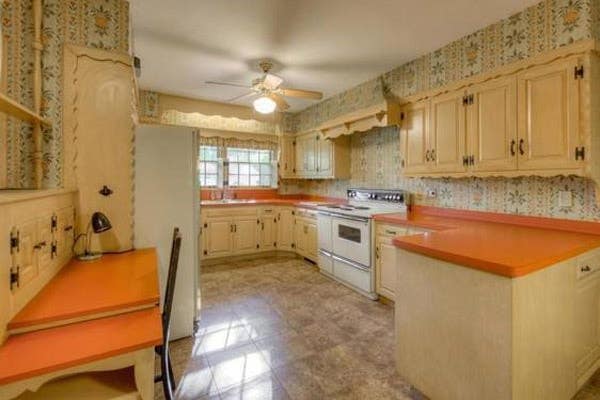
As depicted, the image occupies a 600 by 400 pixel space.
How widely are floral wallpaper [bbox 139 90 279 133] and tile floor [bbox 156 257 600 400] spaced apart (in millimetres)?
2645

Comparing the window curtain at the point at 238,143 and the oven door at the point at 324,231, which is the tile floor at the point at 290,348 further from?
the window curtain at the point at 238,143

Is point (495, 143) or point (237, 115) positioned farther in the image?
point (237, 115)

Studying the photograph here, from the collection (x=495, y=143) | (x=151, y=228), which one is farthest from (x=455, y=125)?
(x=151, y=228)

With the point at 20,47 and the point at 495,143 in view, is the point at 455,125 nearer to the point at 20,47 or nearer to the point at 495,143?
the point at 495,143

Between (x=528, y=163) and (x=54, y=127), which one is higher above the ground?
(x=54, y=127)

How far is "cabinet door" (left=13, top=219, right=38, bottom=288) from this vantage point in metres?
1.13

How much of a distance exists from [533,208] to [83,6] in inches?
142

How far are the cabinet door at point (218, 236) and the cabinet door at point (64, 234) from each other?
102 inches

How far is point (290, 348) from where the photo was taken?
88.7 inches

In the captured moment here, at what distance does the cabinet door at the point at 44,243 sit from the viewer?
1317 millimetres

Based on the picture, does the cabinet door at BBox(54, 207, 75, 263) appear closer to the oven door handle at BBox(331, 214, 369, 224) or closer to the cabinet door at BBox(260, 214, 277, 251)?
the oven door handle at BBox(331, 214, 369, 224)

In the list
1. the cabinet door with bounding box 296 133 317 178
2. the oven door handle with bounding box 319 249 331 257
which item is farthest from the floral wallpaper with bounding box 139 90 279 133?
the oven door handle with bounding box 319 249 331 257

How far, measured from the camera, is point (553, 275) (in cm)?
147

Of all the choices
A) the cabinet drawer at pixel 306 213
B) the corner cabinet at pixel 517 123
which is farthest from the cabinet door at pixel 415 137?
the cabinet drawer at pixel 306 213
